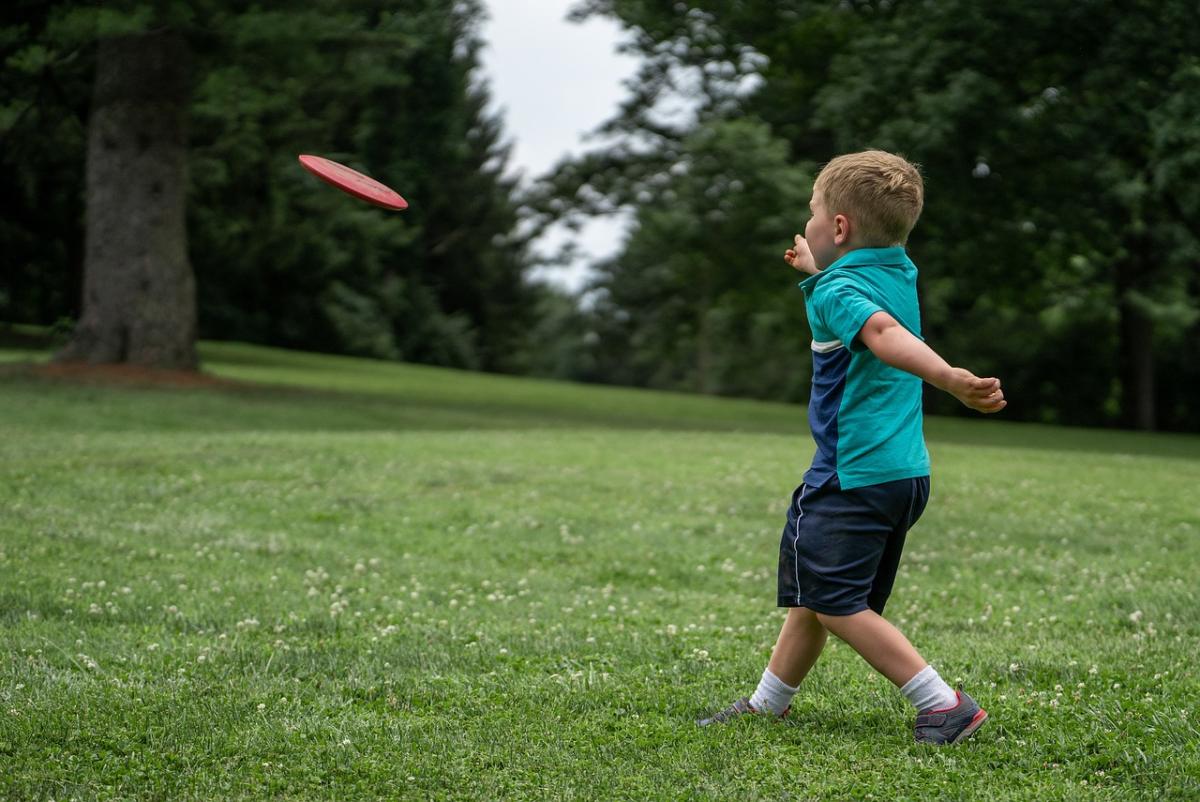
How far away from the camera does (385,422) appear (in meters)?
19.6

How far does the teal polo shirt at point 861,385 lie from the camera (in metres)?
4.05

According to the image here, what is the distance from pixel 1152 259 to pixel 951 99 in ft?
38.4

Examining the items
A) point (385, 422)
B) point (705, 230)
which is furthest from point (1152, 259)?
point (385, 422)

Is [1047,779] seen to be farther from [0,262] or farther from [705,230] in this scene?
[0,262]

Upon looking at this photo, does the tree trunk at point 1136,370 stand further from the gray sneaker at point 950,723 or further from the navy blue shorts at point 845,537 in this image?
the navy blue shorts at point 845,537

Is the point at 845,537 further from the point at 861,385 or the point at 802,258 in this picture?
the point at 802,258

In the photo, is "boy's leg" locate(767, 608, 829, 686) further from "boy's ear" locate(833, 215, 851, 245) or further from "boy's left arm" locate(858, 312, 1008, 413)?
"boy's ear" locate(833, 215, 851, 245)

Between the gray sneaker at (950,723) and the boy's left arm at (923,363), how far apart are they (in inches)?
44.2

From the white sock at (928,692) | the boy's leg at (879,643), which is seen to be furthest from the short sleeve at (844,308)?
the white sock at (928,692)

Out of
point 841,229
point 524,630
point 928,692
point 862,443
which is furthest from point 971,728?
point 524,630

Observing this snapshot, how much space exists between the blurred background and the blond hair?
14.0 meters

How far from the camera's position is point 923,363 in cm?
369

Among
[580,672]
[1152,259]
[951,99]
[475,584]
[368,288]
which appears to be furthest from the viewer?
[368,288]

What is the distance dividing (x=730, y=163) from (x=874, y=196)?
19.1 meters
